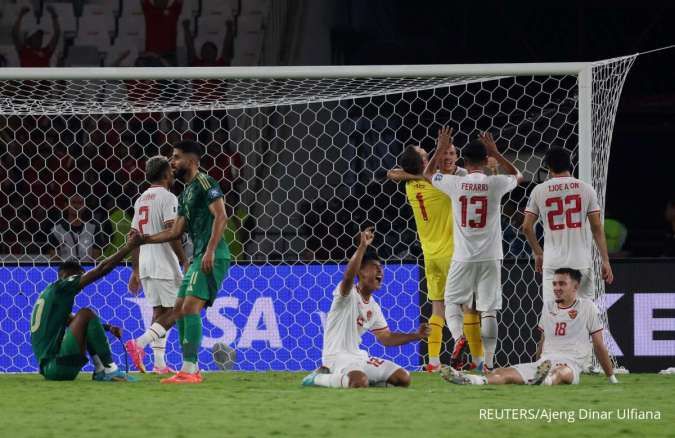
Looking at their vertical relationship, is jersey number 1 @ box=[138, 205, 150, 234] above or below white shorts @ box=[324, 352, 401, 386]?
above

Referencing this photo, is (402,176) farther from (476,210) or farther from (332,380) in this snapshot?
(332,380)

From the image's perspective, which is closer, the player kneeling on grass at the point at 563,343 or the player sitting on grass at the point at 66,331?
the player kneeling on grass at the point at 563,343

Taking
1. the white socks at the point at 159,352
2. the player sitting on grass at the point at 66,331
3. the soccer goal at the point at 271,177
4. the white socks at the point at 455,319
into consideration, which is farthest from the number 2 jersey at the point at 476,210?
the player sitting on grass at the point at 66,331

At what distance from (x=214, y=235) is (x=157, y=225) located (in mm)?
1817

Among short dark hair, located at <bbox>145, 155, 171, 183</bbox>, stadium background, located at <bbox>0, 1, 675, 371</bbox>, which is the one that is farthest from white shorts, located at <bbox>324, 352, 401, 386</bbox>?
stadium background, located at <bbox>0, 1, 675, 371</bbox>

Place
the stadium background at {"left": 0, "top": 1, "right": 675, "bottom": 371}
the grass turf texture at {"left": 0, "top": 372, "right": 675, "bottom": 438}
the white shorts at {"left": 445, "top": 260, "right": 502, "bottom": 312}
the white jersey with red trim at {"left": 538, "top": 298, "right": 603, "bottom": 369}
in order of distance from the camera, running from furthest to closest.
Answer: the stadium background at {"left": 0, "top": 1, "right": 675, "bottom": 371}
the white shorts at {"left": 445, "top": 260, "right": 502, "bottom": 312}
the white jersey with red trim at {"left": 538, "top": 298, "right": 603, "bottom": 369}
the grass turf texture at {"left": 0, "top": 372, "right": 675, "bottom": 438}

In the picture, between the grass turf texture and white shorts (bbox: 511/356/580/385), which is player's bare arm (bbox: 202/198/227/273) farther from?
white shorts (bbox: 511/356/580/385)

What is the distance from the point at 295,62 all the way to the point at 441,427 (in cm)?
952

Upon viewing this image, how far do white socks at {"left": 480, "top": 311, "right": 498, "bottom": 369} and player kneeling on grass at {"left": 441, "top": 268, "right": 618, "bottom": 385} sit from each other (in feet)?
2.95

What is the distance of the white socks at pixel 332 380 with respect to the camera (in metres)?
8.16

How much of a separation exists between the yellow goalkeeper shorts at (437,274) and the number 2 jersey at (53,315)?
2.87 metres

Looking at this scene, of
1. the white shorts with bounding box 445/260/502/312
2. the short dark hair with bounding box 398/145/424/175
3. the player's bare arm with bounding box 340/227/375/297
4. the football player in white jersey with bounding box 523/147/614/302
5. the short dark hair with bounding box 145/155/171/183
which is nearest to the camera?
the player's bare arm with bounding box 340/227/375/297

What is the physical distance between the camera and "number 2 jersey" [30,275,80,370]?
8789mm

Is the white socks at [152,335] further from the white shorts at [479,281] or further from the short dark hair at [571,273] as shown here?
the short dark hair at [571,273]
